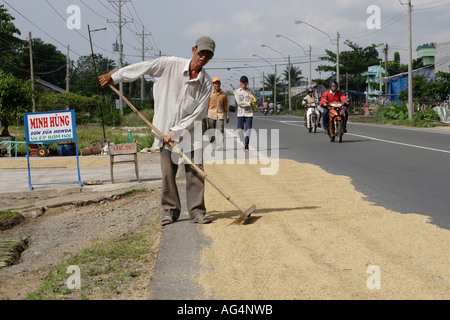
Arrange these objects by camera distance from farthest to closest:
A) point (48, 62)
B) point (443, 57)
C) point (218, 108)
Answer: point (48, 62) → point (443, 57) → point (218, 108)

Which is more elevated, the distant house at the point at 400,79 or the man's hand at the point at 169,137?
the distant house at the point at 400,79

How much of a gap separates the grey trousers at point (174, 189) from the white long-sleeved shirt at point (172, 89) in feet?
0.85

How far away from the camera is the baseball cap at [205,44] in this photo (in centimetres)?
601

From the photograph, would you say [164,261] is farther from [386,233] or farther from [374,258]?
[386,233]

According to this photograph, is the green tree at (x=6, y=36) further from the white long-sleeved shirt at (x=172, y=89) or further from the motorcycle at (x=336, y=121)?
the white long-sleeved shirt at (x=172, y=89)

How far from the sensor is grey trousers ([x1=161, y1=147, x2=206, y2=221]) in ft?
20.6

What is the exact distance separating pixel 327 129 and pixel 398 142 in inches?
96.6

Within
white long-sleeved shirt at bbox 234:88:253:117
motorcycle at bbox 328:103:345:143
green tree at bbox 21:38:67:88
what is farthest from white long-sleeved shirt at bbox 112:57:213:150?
green tree at bbox 21:38:67:88

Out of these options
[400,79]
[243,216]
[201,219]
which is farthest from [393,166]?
[400,79]

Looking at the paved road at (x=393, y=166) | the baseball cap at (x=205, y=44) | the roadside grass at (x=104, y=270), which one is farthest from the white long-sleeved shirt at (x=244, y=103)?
the roadside grass at (x=104, y=270)

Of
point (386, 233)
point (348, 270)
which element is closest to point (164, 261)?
point (348, 270)

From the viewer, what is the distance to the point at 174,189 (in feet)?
20.9

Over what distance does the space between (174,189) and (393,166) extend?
598 cm

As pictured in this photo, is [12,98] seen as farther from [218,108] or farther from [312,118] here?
[312,118]
